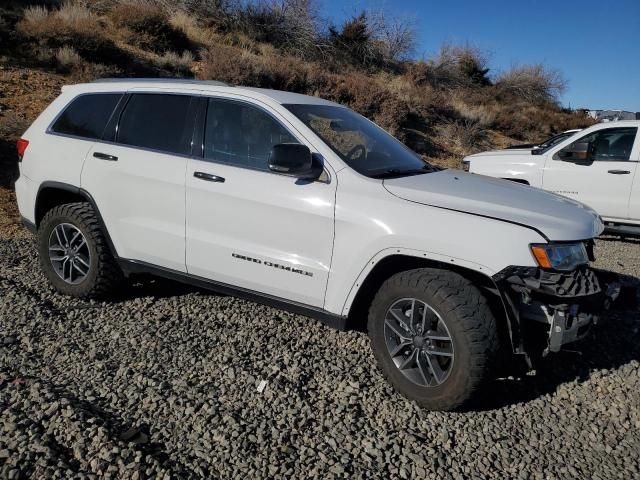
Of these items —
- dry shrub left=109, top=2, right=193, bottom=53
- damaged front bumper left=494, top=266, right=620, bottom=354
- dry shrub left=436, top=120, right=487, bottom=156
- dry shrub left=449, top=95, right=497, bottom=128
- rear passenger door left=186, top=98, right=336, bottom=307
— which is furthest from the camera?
dry shrub left=449, top=95, right=497, bottom=128

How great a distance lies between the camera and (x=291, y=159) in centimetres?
328

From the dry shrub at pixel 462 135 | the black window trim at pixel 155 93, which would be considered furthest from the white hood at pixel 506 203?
the dry shrub at pixel 462 135

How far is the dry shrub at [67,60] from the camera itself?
12617mm

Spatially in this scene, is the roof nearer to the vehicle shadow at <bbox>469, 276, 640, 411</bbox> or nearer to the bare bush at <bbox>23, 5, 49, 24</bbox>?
the vehicle shadow at <bbox>469, 276, 640, 411</bbox>

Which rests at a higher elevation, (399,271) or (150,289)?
(399,271)

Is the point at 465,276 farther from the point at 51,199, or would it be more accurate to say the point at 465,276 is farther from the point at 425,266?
the point at 51,199

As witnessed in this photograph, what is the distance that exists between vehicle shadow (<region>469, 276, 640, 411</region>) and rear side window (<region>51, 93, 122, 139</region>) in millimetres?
3659

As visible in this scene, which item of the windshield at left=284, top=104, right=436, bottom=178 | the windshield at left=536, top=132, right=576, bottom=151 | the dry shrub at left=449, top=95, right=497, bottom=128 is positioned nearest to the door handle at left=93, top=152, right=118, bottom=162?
the windshield at left=284, top=104, right=436, bottom=178

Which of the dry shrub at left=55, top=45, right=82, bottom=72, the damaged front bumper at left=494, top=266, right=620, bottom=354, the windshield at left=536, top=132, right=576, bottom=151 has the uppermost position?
the dry shrub at left=55, top=45, right=82, bottom=72

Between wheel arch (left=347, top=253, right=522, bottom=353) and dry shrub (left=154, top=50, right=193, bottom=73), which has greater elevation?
dry shrub (left=154, top=50, right=193, bottom=73)

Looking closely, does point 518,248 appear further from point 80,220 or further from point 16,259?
point 16,259

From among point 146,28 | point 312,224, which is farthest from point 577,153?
point 146,28

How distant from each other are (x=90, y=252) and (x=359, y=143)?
241cm

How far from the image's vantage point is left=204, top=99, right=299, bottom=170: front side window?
3.71 m
